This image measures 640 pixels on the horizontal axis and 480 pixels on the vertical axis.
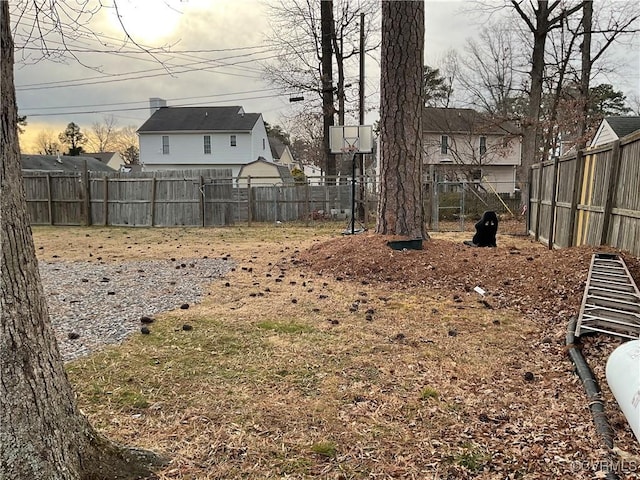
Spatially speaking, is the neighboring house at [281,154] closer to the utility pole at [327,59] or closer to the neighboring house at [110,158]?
the neighboring house at [110,158]

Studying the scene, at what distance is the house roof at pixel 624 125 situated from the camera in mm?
12367

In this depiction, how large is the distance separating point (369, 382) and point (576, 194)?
18.7 ft

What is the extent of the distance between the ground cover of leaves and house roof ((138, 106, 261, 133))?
24.4 meters

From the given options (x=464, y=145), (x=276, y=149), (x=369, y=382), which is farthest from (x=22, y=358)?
(x=276, y=149)

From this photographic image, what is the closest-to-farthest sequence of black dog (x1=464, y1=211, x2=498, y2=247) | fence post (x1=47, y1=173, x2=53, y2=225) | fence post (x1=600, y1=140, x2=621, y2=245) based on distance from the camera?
fence post (x1=600, y1=140, x2=621, y2=245) → black dog (x1=464, y1=211, x2=498, y2=247) → fence post (x1=47, y1=173, x2=53, y2=225)

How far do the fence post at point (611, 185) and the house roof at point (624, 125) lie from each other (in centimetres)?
842

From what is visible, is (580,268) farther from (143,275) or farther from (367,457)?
(143,275)

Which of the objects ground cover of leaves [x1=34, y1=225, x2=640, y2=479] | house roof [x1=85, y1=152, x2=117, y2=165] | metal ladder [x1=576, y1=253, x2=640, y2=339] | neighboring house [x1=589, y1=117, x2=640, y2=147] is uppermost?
house roof [x1=85, y1=152, x2=117, y2=165]

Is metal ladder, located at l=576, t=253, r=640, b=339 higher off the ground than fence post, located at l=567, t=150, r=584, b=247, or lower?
lower

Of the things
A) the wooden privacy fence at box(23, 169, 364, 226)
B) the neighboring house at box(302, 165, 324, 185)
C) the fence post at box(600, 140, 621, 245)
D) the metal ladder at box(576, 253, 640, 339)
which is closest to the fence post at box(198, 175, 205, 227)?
the wooden privacy fence at box(23, 169, 364, 226)

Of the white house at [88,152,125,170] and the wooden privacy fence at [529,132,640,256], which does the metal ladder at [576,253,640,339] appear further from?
the white house at [88,152,125,170]

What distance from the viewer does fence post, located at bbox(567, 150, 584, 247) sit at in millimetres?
6645

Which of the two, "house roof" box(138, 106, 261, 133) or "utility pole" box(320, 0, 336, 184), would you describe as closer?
"utility pole" box(320, 0, 336, 184)

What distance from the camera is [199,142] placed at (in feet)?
92.6
